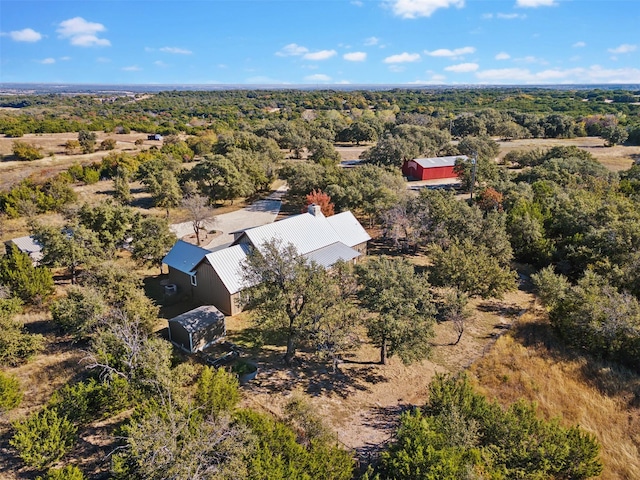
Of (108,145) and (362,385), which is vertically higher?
(108,145)

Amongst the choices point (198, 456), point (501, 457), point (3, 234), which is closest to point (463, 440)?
point (501, 457)

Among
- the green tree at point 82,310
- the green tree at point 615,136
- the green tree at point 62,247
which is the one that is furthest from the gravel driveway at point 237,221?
the green tree at point 615,136

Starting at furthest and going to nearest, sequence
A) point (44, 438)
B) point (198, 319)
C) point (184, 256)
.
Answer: point (184, 256) → point (198, 319) → point (44, 438)

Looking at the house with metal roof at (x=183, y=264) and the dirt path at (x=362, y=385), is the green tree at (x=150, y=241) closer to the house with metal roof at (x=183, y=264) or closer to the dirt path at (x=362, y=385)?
the house with metal roof at (x=183, y=264)

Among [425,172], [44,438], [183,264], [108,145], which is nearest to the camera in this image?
[44,438]

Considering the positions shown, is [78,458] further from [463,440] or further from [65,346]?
[463,440]

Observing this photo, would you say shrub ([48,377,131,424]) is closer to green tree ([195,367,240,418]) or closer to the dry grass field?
green tree ([195,367,240,418])

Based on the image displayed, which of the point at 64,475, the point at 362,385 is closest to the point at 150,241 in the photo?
the point at 362,385

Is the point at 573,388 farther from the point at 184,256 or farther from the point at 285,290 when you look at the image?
the point at 184,256

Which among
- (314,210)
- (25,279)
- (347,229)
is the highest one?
(314,210)
